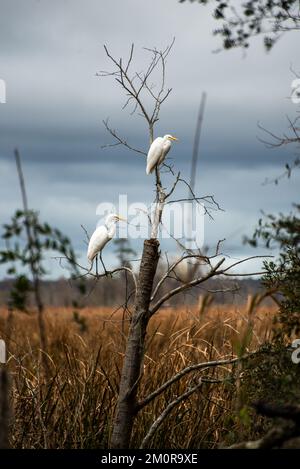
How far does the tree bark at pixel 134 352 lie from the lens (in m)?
4.48

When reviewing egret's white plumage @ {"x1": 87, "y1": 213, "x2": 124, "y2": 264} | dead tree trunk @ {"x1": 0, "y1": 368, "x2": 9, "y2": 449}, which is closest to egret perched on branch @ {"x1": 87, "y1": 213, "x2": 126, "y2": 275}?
egret's white plumage @ {"x1": 87, "y1": 213, "x2": 124, "y2": 264}

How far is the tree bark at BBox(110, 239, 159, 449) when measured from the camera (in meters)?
4.48

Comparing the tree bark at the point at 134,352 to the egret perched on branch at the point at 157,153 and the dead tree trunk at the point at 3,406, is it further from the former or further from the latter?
the dead tree trunk at the point at 3,406

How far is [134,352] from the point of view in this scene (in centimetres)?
448

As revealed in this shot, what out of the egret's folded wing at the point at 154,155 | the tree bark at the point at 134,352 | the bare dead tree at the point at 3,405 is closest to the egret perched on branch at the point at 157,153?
the egret's folded wing at the point at 154,155

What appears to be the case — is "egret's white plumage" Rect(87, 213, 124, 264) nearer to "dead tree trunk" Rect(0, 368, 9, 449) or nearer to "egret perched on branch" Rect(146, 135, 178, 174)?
"egret perched on branch" Rect(146, 135, 178, 174)

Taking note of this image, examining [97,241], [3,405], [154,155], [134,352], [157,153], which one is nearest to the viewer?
[3,405]

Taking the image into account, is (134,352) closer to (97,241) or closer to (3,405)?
(97,241)

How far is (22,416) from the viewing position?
17.4 feet

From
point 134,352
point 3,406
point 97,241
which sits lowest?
point 134,352

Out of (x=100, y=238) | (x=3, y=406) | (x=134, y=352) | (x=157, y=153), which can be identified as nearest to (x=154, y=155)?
(x=157, y=153)

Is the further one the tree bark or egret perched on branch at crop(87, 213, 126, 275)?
egret perched on branch at crop(87, 213, 126, 275)

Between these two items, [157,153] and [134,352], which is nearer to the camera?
[134,352]
